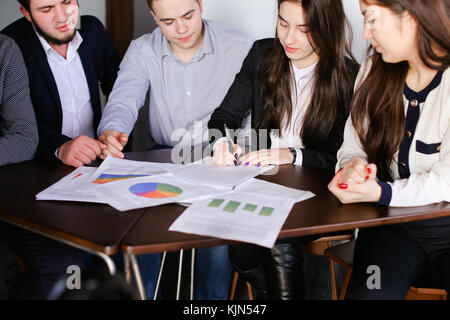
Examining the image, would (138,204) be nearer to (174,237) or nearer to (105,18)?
(174,237)

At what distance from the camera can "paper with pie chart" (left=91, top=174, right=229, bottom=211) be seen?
1241mm

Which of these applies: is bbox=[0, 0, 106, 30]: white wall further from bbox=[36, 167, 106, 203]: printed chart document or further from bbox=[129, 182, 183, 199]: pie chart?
bbox=[129, 182, 183, 199]: pie chart

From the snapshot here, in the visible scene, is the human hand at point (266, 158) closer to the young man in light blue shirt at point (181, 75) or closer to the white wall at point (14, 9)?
the young man in light blue shirt at point (181, 75)

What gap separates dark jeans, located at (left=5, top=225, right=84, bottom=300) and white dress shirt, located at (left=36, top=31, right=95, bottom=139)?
92 cm

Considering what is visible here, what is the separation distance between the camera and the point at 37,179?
145 centimetres

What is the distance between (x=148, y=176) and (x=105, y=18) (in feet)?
6.83

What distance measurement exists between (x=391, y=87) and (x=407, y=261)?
0.53 metres

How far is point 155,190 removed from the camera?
1.33 m

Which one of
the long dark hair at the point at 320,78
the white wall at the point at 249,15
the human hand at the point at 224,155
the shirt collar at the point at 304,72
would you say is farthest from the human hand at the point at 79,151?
the white wall at the point at 249,15

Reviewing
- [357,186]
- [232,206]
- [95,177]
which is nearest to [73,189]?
[95,177]

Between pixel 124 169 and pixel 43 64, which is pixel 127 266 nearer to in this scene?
pixel 124 169

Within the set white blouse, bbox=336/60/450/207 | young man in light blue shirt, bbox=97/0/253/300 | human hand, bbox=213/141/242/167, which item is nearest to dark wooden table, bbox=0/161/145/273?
human hand, bbox=213/141/242/167

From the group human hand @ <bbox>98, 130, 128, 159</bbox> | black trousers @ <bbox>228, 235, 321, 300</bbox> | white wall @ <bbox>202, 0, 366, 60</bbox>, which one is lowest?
black trousers @ <bbox>228, 235, 321, 300</bbox>
